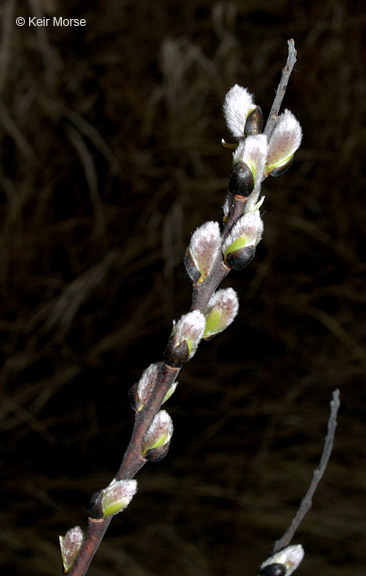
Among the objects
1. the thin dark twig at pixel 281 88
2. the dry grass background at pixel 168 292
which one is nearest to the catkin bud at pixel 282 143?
the thin dark twig at pixel 281 88

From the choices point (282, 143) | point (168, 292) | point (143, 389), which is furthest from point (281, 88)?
point (168, 292)

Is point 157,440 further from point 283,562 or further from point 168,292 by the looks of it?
point 168,292

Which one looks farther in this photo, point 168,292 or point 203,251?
point 168,292

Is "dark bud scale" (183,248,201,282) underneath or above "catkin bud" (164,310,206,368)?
above

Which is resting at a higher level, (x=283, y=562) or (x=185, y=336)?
(x=185, y=336)

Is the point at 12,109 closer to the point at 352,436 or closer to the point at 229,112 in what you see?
the point at 352,436

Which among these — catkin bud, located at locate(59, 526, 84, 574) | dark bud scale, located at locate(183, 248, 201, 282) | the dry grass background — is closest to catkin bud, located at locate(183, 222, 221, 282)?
dark bud scale, located at locate(183, 248, 201, 282)

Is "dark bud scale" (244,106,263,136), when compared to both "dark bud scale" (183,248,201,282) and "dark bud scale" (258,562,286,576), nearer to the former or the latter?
"dark bud scale" (183,248,201,282)

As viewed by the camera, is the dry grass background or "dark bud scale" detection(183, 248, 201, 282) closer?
"dark bud scale" detection(183, 248, 201, 282)
